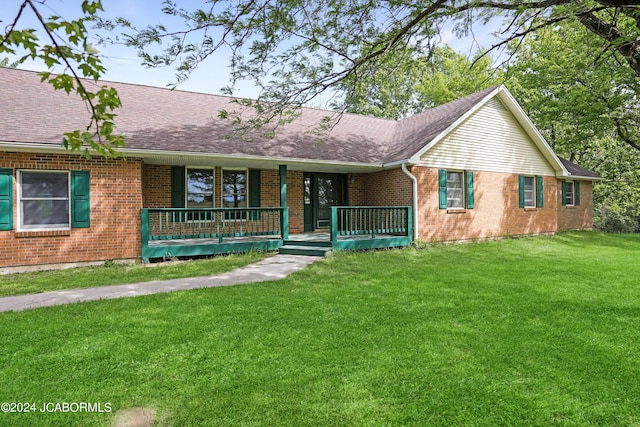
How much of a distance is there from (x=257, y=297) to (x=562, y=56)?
18531mm

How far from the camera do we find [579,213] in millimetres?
17203

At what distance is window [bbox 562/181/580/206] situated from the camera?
16595mm

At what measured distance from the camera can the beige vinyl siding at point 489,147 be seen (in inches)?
472

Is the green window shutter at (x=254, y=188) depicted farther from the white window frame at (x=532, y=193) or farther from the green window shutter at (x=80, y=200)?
the white window frame at (x=532, y=193)

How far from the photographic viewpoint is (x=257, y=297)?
556 centimetres

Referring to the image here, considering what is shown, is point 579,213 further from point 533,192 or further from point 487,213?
point 487,213

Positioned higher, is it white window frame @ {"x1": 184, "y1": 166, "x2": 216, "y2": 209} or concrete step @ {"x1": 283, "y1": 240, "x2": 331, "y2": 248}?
white window frame @ {"x1": 184, "y1": 166, "x2": 216, "y2": 209}

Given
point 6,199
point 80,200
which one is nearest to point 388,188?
point 80,200

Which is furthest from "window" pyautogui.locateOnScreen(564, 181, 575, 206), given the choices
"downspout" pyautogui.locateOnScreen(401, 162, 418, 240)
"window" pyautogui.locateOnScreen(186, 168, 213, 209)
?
"window" pyautogui.locateOnScreen(186, 168, 213, 209)

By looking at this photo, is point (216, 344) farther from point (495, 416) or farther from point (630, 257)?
point (630, 257)

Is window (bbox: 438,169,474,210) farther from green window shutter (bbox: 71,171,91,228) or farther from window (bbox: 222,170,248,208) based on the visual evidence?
green window shutter (bbox: 71,171,91,228)

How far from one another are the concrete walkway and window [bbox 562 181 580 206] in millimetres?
14379

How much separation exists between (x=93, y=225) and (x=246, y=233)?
12.0 feet

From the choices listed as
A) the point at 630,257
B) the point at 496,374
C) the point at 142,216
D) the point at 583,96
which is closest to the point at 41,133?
the point at 142,216
